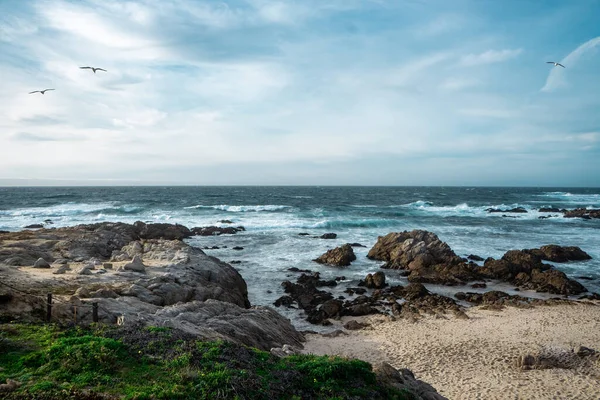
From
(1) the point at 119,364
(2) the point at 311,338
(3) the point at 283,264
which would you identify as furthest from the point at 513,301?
(1) the point at 119,364

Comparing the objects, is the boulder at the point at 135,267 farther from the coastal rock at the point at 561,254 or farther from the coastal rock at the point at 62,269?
the coastal rock at the point at 561,254

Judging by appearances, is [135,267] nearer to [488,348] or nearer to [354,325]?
[354,325]

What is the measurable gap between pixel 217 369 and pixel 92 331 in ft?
11.4

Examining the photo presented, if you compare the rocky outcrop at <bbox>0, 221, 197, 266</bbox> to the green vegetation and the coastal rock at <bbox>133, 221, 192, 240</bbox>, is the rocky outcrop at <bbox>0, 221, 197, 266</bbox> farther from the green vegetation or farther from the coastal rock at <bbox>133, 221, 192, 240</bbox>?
the green vegetation

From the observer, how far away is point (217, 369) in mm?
6879

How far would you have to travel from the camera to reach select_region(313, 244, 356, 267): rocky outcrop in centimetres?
2747

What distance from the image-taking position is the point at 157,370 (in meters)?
6.81

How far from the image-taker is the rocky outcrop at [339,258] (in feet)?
90.1

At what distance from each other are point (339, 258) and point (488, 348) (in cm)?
1473

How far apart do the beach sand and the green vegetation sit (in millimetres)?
5334

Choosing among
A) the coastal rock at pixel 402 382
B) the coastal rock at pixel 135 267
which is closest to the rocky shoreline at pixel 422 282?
the coastal rock at pixel 135 267

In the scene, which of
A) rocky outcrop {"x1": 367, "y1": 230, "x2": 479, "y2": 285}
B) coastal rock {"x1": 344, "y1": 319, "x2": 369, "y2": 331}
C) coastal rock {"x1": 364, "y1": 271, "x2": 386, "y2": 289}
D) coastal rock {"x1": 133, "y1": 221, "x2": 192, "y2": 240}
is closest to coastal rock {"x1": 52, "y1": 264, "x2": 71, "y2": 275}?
coastal rock {"x1": 344, "y1": 319, "x2": 369, "y2": 331}

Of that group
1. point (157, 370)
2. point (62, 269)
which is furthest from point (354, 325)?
point (62, 269)

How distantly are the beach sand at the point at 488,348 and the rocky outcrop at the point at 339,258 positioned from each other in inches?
406
